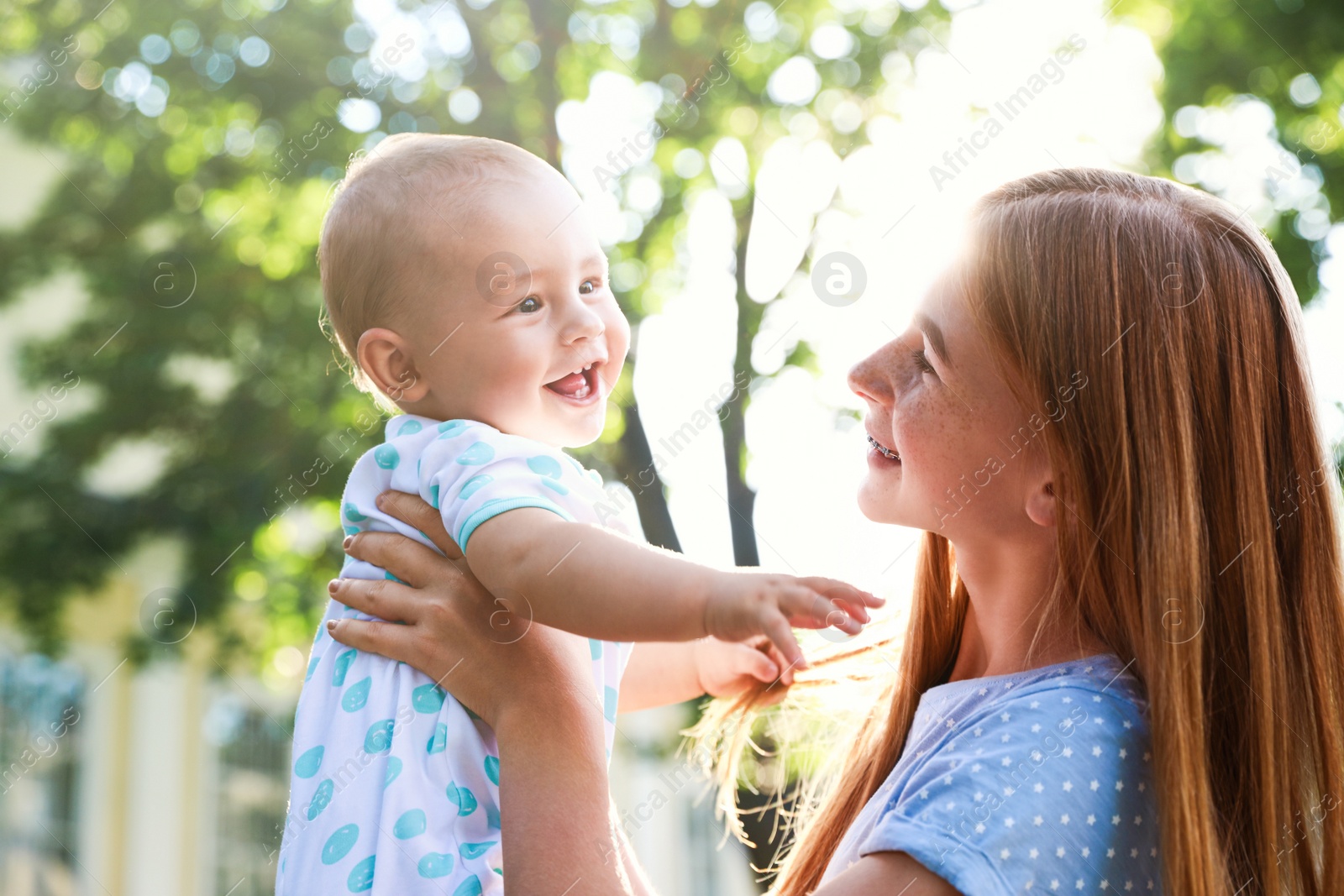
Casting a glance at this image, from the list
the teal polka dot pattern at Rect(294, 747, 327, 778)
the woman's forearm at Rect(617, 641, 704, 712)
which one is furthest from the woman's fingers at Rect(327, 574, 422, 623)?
the woman's forearm at Rect(617, 641, 704, 712)

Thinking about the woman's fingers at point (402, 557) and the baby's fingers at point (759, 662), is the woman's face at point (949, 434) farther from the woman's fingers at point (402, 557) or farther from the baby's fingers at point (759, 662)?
the woman's fingers at point (402, 557)

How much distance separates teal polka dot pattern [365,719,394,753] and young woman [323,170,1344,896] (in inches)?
3.9

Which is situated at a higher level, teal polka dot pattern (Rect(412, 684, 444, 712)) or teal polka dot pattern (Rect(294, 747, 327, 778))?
teal polka dot pattern (Rect(412, 684, 444, 712))

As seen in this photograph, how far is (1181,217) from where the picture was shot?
167cm

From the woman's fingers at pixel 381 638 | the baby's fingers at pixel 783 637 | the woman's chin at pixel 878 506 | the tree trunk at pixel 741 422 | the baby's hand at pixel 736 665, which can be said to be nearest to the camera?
the baby's fingers at pixel 783 637

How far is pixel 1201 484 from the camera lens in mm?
1584

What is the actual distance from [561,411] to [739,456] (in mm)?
2337

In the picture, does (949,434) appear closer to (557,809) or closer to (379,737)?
(557,809)

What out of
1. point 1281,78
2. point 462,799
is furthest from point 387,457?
point 1281,78

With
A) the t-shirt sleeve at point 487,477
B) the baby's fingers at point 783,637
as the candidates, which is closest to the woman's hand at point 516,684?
the t-shirt sleeve at point 487,477

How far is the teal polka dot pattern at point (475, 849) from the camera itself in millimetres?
1561

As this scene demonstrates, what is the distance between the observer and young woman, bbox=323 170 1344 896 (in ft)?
4.67

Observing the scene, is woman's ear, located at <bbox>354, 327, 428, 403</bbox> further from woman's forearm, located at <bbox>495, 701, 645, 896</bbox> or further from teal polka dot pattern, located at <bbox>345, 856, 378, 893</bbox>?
teal polka dot pattern, located at <bbox>345, 856, 378, 893</bbox>

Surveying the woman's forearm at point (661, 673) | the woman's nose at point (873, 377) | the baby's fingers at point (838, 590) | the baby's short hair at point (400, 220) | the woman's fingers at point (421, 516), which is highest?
the baby's short hair at point (400, 220)
